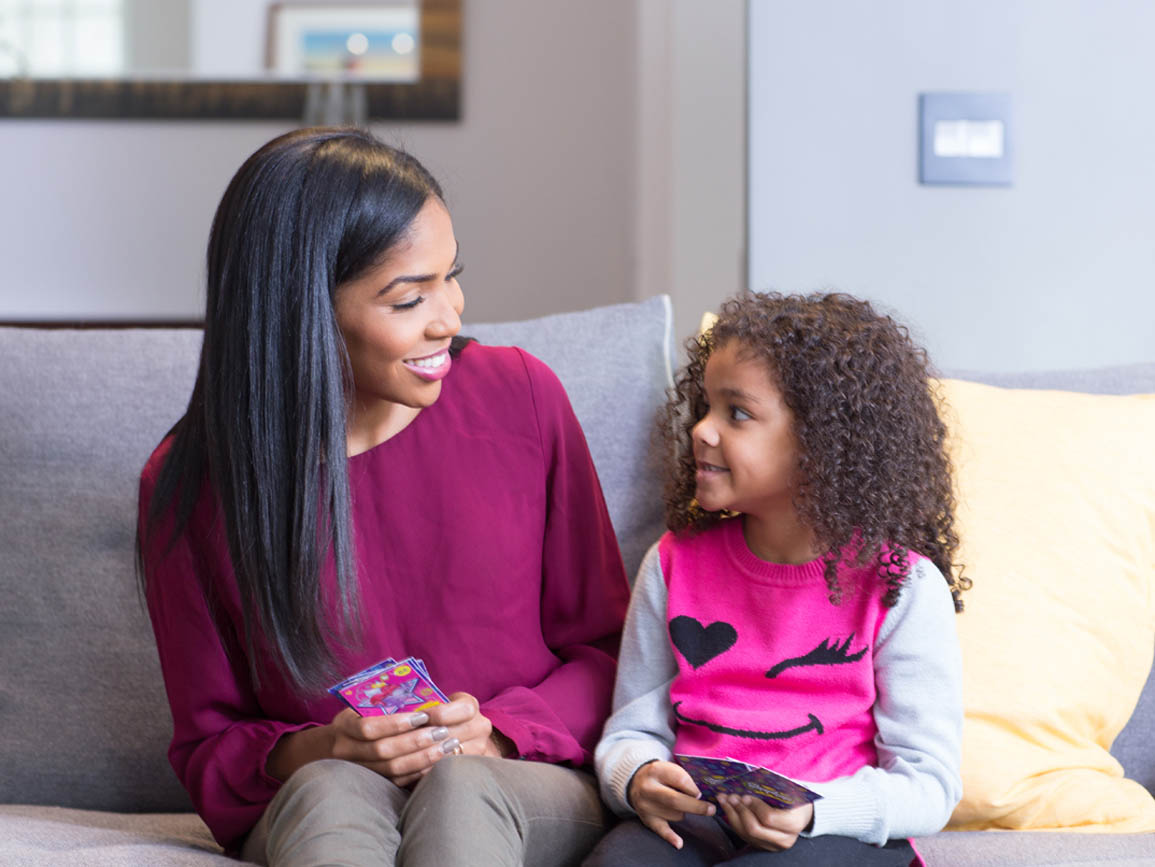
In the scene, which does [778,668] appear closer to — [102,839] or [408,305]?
[408,305]

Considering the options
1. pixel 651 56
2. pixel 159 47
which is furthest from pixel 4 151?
pixel 651 56

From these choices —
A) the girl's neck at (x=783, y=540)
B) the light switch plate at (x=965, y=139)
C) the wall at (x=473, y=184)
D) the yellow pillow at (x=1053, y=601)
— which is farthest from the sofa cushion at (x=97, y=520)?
the wall at (x=473, y=184)

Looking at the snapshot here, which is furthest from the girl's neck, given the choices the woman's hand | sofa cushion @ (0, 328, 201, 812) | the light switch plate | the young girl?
the light switch plate

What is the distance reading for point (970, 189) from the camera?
1.90m

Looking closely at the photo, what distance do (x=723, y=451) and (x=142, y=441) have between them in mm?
758

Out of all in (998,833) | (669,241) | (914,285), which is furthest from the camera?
(669,241)

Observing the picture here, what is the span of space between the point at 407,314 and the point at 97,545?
1.86 ft

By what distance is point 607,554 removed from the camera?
1350mm

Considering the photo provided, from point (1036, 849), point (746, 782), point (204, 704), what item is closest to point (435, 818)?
point (746, 782)

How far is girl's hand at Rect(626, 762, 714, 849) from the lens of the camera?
1089mm

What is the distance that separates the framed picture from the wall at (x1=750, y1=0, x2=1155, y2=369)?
4.02 ft

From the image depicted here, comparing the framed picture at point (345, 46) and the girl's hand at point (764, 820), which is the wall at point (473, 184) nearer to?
the framed picture at point (345, 46)

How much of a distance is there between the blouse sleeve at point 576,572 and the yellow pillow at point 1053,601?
0.39 meters

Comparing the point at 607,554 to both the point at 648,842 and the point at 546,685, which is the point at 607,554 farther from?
the point at 648,842
